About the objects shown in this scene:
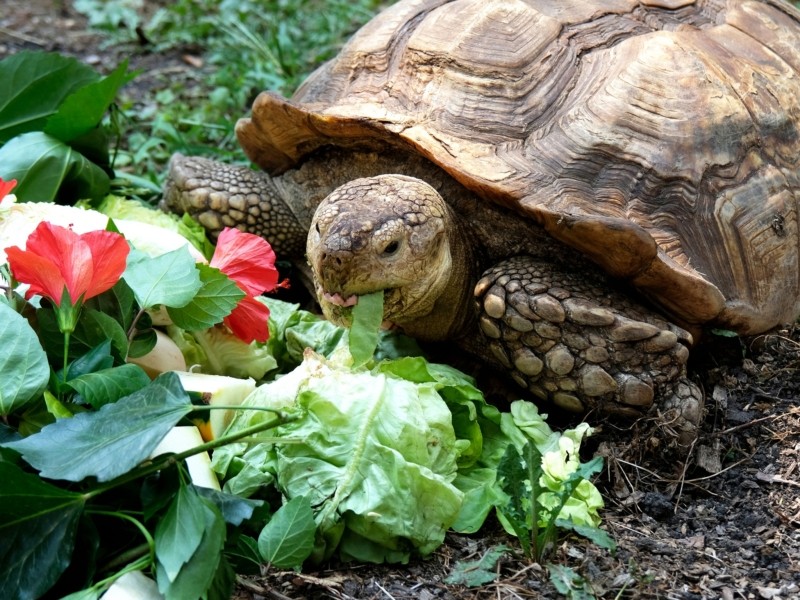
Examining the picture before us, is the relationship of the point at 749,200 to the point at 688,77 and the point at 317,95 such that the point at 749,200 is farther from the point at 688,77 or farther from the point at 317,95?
the point at 317,95

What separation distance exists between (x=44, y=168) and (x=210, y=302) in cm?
129

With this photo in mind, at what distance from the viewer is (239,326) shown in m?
2.85

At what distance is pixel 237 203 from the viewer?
368 centimetres

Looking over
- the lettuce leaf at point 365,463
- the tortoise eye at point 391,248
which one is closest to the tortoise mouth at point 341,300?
the tortoise eye at point 391,248

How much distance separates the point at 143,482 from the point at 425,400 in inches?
31.8

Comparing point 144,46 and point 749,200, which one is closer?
point 749,200

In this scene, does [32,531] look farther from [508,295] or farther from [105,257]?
[508,295]

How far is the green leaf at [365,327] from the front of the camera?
2.70 meters

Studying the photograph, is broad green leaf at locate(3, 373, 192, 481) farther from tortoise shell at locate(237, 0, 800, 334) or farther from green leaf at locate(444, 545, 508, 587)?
tortoise shell at locate(237, 0, 800, 334)

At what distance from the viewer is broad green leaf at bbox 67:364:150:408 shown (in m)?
2.18

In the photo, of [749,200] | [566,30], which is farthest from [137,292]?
[749,200]

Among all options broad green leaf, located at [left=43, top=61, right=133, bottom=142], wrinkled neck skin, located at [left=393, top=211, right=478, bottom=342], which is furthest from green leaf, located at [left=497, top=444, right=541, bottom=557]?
broad green leaf, located at [left=43, top=61, right=133, bottom=142]

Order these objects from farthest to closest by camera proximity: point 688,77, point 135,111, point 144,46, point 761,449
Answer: point 144,46, point 135,111, point 688,77, point 761,449

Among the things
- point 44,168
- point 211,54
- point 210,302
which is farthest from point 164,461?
point 211,54
